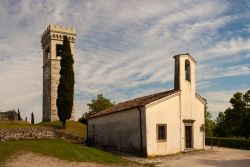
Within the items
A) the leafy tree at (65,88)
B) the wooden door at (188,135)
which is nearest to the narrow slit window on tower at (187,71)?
the wooden door at (188,135)

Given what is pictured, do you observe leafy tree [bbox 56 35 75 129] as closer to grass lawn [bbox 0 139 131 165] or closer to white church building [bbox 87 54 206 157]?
white church building [bbox 87 54 206 157]

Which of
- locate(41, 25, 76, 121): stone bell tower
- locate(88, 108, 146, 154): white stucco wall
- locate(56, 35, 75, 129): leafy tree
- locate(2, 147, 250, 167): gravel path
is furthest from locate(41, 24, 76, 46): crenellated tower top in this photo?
locate(2, 147, 250, 167): gravel path

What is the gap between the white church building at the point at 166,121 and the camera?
1051 inches

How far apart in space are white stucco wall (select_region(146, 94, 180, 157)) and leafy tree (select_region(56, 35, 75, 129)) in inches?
815

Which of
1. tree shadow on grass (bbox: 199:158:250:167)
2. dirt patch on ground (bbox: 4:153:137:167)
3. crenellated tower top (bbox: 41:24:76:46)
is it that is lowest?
tree shadow on grass (bbox: 199:158:250:167)

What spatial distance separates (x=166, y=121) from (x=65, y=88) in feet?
70.7

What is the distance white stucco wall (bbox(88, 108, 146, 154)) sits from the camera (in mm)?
27625

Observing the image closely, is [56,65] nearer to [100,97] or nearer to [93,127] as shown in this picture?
[100,97]

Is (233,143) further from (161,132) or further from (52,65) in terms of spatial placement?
(52,65)

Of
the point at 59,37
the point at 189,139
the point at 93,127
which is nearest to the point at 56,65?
the point at 59,37

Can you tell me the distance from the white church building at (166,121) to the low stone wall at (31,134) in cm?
905

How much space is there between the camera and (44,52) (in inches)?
2623

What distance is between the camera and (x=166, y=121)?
27.7 m

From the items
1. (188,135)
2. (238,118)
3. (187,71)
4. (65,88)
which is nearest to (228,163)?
(188,135)
